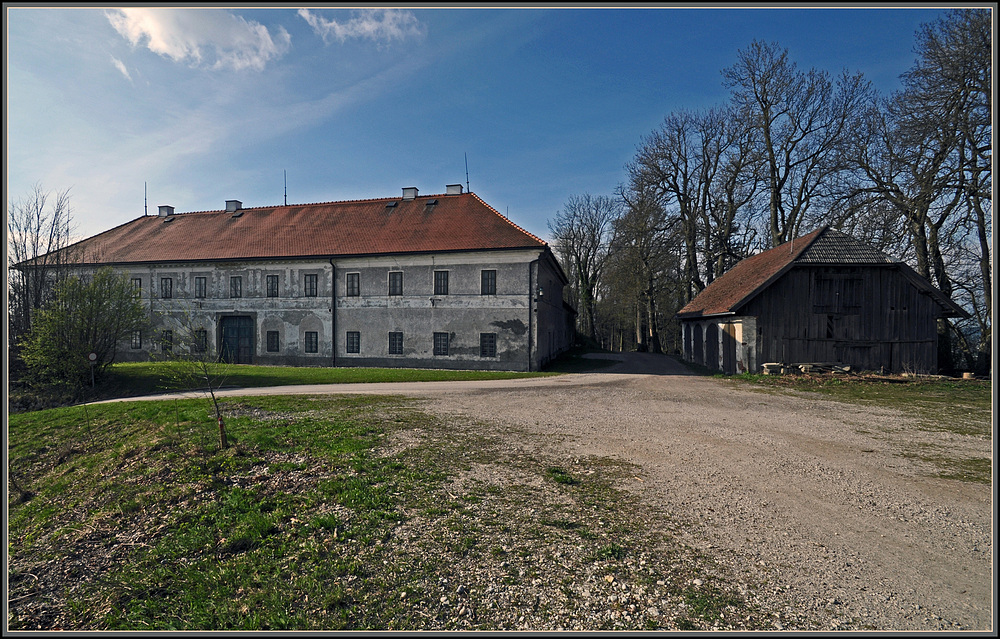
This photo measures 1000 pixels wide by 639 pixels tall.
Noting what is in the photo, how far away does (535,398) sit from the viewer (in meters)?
13.2

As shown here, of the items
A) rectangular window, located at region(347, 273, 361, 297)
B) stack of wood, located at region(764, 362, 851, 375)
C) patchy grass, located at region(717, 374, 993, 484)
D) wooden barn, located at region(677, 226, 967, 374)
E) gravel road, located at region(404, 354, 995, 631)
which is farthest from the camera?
rectangular window, located at region(347, 273, 361, 297)

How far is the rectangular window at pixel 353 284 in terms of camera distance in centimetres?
2370

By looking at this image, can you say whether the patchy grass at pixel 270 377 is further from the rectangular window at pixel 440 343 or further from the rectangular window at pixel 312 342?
the rectangular window at pixel 312 342

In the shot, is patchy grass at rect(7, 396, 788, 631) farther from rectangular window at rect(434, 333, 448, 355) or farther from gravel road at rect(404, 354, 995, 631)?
rectangular window at rect(434, 333, 448, 355)

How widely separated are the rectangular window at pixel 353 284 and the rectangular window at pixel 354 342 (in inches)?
83.2

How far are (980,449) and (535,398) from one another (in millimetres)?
9202

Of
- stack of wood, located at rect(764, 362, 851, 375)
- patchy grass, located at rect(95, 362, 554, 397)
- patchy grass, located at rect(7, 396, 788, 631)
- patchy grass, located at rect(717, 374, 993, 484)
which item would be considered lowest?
patchy grass, located at rect(7, 396, 788, 631)

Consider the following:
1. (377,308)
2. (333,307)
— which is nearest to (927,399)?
(377,308)

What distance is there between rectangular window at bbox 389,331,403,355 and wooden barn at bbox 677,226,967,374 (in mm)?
15725

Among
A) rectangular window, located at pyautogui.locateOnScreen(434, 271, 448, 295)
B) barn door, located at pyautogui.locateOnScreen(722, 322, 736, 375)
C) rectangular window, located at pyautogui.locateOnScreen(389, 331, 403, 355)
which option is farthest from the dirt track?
rectangular window, located at pyautogui.locateOnScreen(389, 331, 403, 355)

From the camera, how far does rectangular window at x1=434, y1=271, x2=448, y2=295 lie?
2248cm

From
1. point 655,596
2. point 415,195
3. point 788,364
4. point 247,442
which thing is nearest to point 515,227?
point 415,195

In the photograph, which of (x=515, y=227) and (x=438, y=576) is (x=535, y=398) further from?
(x=515, y=227)

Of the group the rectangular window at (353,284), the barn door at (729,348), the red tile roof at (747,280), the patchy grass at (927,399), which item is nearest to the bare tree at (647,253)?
Answer: the red tile roof at (747,280)
